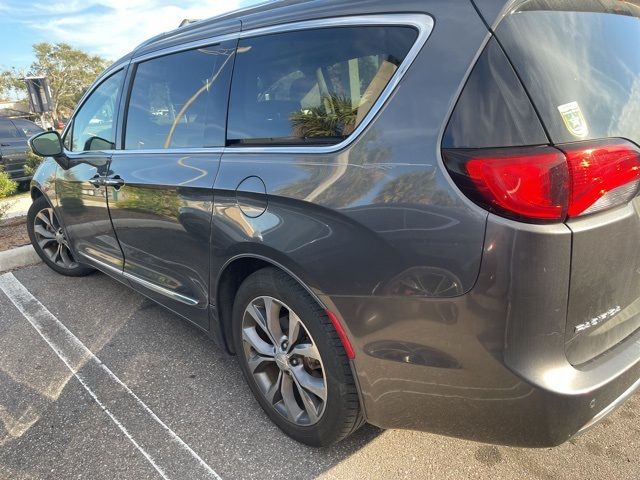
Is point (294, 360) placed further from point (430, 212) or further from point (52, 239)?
point (52, 239)

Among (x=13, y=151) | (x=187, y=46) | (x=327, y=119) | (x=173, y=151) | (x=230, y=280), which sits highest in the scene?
(x=187, y=46)

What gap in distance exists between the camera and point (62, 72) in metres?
52.0

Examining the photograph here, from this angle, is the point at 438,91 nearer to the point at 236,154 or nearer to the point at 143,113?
the point at 236,154

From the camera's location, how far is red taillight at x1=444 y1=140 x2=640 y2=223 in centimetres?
131

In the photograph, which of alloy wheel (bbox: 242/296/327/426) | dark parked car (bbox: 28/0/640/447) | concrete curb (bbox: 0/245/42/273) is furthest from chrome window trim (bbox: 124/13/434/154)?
concrete curb (bbox: 0/245/42/273)

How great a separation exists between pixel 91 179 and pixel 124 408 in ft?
5.30

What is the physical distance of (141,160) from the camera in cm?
277

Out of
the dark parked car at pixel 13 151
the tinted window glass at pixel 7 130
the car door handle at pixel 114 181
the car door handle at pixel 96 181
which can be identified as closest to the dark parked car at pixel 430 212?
the car door handle at pixel 114 181

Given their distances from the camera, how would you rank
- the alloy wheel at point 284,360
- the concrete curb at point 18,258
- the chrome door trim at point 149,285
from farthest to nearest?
the concrete curb at point 18,258
the chrome door trim at point 149,285
the alloy wheel at point 284,360

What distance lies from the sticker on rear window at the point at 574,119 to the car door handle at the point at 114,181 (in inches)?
96.5

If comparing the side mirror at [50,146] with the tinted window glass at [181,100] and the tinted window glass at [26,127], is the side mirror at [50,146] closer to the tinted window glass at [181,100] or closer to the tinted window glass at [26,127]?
the tinted window glass at [181,100]

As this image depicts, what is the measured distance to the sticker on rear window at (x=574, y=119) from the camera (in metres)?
1.36

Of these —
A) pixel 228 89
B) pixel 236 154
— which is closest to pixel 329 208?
pixel 236 154

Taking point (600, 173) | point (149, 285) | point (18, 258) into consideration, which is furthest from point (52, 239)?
point (600, 173)
